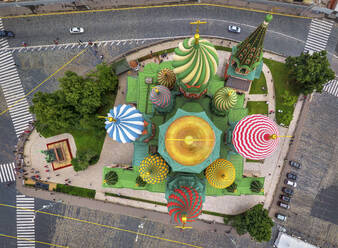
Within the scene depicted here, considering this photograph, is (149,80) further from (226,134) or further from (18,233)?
(18,233)

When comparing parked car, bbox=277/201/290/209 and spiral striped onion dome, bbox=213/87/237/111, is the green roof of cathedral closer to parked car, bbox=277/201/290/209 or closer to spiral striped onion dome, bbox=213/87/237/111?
spiral striped onion dome, bbox=213/87/237/111

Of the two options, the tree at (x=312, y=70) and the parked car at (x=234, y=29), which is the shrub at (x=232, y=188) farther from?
the parked car at (x=234, y=29)

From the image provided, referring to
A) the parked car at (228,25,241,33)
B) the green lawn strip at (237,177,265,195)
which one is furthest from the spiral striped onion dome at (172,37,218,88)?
the parked car at (228,25,241,33)

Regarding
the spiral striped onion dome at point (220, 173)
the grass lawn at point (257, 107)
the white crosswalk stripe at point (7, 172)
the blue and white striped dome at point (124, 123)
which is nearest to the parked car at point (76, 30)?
the blue and white striped dome at point (124, 123)

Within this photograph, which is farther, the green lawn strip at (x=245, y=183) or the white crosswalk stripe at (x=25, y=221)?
the white crosswalk stripe at (x=25, y=221)

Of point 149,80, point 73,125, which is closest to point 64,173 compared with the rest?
point 73,125

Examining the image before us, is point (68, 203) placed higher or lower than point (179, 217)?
lower

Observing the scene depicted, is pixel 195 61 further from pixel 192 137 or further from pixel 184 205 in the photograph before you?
pixel 184 205

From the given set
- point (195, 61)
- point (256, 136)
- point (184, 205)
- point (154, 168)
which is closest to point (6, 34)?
point (154, 168)
